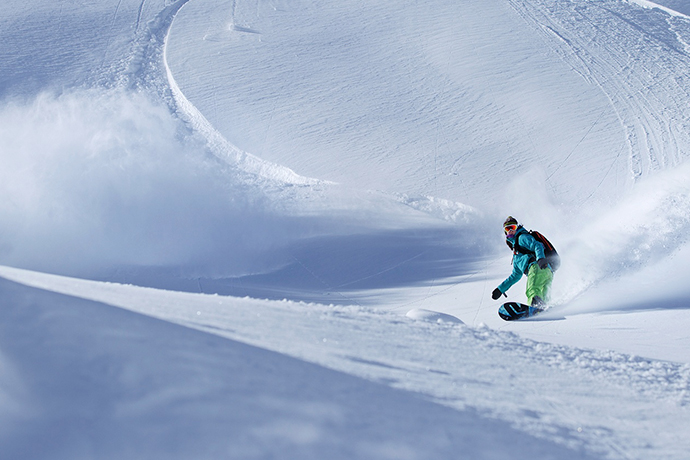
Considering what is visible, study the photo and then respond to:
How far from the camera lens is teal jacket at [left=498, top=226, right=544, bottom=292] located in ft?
17.4

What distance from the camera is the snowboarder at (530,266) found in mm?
5223

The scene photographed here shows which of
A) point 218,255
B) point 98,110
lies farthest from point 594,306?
point 98,110

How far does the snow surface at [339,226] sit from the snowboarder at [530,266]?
0.32 meters

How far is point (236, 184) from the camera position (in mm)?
8305

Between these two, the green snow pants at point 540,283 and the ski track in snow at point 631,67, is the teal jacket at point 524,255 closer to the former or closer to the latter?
the green snow pants at point 540,283

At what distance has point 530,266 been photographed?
5348mm

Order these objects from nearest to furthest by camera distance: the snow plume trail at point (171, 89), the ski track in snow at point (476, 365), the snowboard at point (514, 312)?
the ski track in snow at point (476, 365) < the snowboard at point (514, 312) < the snow plume trail at point (171, 89)

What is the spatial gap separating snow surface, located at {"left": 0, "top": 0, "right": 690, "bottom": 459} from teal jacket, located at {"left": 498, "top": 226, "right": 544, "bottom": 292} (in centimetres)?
43

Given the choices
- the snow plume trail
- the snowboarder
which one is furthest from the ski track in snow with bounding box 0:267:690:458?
the snow plume trail

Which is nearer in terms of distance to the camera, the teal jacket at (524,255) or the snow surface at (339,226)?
the snow surface at (339,226)

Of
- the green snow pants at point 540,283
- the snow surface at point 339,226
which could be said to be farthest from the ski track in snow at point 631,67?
the green snow pants at point 540,283

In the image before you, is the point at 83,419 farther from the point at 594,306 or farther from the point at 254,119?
→ the point at 254,119

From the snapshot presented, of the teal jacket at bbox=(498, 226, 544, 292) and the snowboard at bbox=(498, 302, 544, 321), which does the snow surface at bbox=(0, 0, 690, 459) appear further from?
the teal jacket at bbox=(498, 226, 544, 292)

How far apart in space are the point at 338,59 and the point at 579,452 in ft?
33.7
